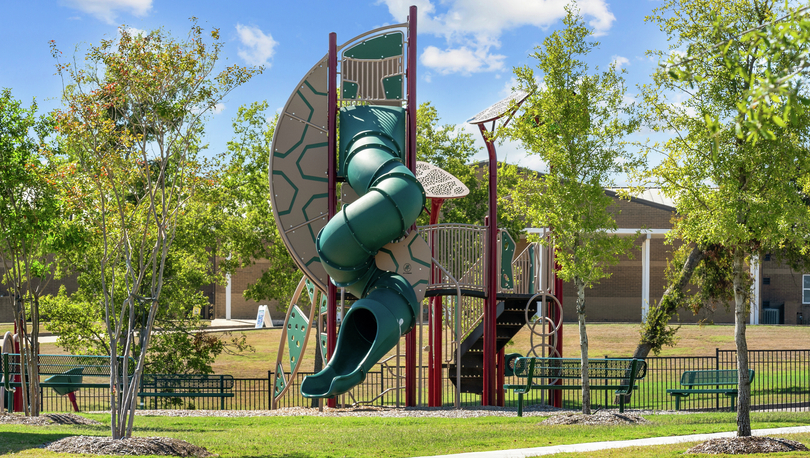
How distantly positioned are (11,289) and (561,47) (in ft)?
34.0

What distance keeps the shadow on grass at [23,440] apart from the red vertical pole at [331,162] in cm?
456

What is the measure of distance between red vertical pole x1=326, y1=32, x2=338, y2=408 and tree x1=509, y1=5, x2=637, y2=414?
10.3ft

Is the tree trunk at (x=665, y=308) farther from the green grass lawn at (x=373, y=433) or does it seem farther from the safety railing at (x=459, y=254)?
the safety railing at (x=459, y=254)

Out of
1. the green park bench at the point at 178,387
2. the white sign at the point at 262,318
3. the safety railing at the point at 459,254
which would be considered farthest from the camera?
the white sign at the point at 262,318

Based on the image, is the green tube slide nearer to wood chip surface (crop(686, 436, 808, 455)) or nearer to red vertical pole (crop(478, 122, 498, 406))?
wood chip surface (crop(686, 436, 808, 455))

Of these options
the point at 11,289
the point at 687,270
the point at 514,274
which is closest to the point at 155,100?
the point at 11,289

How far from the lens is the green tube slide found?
29.8 ft

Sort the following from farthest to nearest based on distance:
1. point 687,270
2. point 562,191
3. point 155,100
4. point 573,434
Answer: point 687,270 < point 562,191 < point 573,434 < point 155,100

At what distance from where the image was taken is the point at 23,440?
929 centimetres

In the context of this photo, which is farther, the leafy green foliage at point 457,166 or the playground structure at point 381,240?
the leafy green foliage at point 457,166

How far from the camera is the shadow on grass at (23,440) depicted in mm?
8641

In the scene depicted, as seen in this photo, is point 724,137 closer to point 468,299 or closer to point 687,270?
point 468,299

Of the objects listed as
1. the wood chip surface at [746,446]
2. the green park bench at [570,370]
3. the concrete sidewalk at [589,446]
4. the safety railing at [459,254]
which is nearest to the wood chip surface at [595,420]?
the green park bench at [570,370]

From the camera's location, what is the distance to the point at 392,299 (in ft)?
32.0
